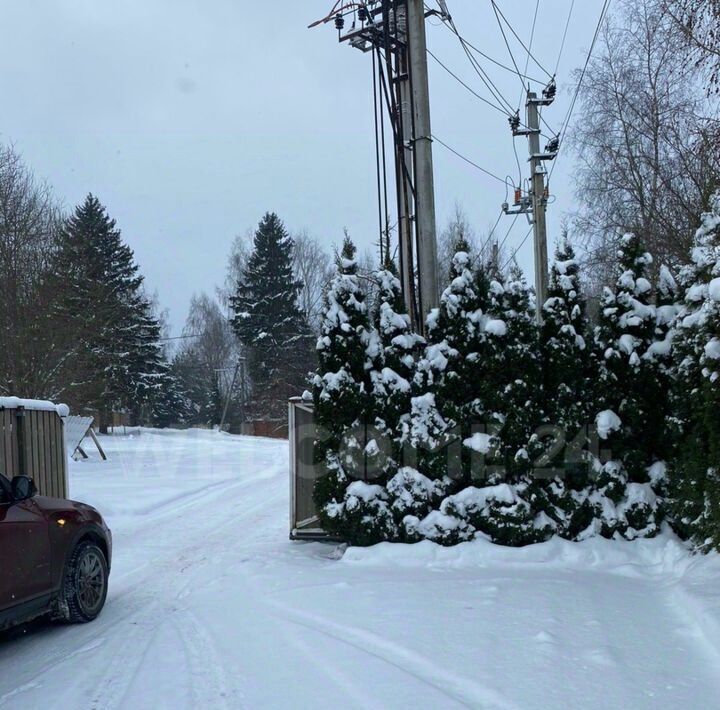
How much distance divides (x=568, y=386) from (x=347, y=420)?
2.53 metres

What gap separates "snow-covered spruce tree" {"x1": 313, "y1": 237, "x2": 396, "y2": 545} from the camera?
339 inches

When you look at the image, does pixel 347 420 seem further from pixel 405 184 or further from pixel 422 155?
pixel 405 184

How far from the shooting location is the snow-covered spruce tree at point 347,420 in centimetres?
860

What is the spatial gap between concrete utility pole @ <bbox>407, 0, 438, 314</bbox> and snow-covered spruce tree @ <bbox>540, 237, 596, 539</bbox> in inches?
80.1

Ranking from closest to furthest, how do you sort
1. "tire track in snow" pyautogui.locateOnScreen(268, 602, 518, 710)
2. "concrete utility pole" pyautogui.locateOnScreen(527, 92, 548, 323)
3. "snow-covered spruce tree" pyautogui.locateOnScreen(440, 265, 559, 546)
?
"tire track in snow" pyautogui.locateOnScreen(268, 602, 518, 710)
"snow-covered spruce tree" pyautogui.locateOnScreen(440, 265, 559, 546)
"concrete utility pole" pyautogui.locateOnScreen(527, 92, 548, 323)

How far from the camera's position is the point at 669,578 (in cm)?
742

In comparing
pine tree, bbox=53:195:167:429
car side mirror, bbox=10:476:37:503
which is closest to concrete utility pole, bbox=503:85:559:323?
car side mirror, bbox=10:476:37:503

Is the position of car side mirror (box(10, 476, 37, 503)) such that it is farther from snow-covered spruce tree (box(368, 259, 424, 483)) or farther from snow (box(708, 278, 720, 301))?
snow (box(708, 278, 720, 301))

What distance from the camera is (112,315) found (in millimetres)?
36531

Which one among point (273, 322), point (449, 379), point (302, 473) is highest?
point (273, 322)

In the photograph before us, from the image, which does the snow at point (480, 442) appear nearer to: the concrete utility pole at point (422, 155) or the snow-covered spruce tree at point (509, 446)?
the snow-covered spruce tree at point (509, 446)

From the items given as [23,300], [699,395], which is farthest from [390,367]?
[23,300]

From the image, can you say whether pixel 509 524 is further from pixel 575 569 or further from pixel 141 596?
pixel 141 596

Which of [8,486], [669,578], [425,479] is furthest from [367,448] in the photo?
[8,486]
